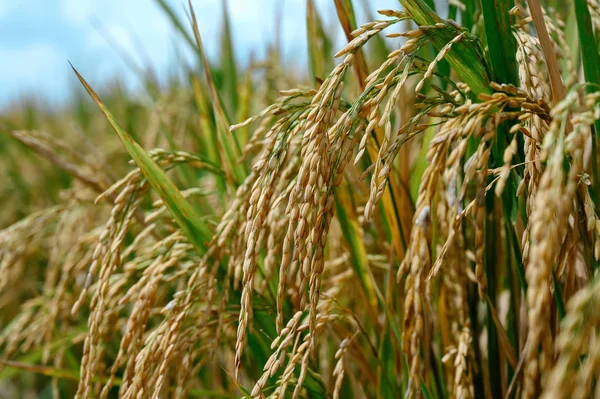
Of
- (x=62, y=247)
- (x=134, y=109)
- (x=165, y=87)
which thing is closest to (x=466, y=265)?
(x=62, y=247)

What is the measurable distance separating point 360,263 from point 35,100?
6741mm

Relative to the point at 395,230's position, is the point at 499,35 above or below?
above

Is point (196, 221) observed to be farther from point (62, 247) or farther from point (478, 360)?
point (62, 247)

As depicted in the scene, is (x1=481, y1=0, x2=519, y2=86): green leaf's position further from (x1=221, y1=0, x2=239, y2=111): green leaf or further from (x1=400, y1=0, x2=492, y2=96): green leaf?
(x1=221, y1=0, x2=239, y2=111): green leaf

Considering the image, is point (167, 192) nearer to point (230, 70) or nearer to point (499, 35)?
point (499, 35)

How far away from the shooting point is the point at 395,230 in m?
1.32

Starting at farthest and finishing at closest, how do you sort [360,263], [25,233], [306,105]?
[25,233]
[360,263]
[306,105]

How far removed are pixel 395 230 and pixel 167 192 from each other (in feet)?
1.70

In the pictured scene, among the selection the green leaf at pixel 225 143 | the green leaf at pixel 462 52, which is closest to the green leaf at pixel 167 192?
the green leaf at pixel 225 143

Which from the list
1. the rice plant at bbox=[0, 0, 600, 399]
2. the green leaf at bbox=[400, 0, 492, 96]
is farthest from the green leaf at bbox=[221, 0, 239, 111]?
the green leaf at bbox=[400, 0, 492, 96]

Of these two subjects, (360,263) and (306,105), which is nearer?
(306,105)

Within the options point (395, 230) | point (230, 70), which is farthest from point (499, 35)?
point (230, 70)

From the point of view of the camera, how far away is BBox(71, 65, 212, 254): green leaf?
1.24 metres

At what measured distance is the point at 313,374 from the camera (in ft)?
4.03
